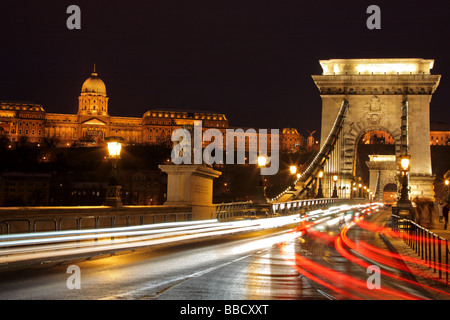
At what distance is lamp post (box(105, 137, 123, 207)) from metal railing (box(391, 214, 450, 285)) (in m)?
8.80

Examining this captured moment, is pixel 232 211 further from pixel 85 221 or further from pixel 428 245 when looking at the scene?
pixel 85 221

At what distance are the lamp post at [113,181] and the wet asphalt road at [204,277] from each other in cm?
296

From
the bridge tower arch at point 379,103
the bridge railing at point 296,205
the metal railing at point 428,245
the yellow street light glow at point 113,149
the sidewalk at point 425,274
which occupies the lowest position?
the sidewalk at point 425,274

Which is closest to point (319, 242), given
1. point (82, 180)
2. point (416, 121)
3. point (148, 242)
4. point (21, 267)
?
point (148, 242)

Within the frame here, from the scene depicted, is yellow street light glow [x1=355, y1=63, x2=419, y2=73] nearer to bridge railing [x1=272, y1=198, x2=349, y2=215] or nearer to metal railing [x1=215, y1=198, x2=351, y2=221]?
bridge railing [x1=272, y1=198, x2=349, y2=215]

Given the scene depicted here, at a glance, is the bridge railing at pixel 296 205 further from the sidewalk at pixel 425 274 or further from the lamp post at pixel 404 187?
the sidewalk at pixel 425 274

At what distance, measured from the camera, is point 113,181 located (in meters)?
20.1

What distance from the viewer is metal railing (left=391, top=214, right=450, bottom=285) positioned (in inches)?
500

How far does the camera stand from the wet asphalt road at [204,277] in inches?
389

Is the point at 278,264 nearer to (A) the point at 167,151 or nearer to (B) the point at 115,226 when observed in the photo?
(B) the point at 115,226

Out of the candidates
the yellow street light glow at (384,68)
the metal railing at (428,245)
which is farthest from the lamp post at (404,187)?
the yellow street light glow at (384,68)

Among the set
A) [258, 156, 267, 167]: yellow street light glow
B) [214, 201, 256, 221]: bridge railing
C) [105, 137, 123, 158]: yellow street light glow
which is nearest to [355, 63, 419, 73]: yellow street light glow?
[214, 201, 256, 221]: bridge railing

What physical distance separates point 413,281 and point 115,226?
886cm

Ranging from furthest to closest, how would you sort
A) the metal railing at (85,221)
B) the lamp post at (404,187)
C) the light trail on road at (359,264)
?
1. the lamp post at (404,187)
2. the metal railing at (85,221)
3. the light trail on road at (359,264)
